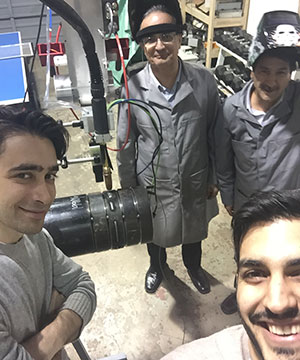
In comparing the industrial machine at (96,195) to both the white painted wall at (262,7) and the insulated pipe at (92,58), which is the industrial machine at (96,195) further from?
the white painted wall at (262,7)

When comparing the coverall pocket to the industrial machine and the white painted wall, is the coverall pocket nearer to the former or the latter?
the industrial machine

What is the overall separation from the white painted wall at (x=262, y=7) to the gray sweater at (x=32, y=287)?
2517mm

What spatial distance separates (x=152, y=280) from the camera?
2088 millimetres

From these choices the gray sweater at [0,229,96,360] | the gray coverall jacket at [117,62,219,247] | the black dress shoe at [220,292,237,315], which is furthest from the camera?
the black dress shoe at [220,292,237,315]

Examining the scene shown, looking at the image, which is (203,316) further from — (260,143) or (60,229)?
(60,229)

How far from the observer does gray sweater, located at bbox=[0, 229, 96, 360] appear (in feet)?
2.60

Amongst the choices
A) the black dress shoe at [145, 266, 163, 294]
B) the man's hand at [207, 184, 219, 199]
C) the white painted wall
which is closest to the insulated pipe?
the man's hand at [207, 184, 219, 199]

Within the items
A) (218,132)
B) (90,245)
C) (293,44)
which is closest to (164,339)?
(90,245)

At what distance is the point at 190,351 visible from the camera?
887mm

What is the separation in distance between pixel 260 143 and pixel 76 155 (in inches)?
79.2

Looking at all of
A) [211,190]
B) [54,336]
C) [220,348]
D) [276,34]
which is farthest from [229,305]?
[276,34]

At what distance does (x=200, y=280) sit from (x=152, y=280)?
0.96 feet

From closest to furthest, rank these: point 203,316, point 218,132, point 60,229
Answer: point 60,229, point 218,132, point 203,316

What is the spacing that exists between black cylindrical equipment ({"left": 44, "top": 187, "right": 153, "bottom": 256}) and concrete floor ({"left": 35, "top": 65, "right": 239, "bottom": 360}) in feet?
2.21
